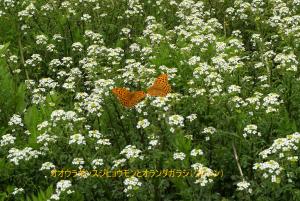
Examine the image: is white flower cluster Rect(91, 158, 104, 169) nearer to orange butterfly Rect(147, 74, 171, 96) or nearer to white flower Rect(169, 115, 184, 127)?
white flower Rect(169, 115, 184, 127)

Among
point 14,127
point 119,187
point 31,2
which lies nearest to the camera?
point 119,187

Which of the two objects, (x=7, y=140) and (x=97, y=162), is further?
(x=7, y=140)

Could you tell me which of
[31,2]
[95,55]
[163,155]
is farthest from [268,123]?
[31,2]

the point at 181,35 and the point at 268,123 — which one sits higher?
the point at 181,35

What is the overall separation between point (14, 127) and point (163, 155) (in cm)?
206

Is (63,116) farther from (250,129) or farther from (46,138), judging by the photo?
(250,129)

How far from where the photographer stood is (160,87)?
5555mm

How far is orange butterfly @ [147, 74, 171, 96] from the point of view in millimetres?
5512

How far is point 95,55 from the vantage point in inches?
291

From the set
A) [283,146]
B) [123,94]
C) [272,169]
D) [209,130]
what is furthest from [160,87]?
[272,169]

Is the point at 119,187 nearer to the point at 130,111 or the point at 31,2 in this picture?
the point at 130,111

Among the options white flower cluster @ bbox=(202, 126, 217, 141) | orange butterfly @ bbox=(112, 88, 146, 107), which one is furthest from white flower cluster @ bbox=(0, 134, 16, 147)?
white flower cluster @ bbox=(202, 126, 217, 141)

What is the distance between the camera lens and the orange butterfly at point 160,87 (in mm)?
5512

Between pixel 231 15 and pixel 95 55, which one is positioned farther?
pixel 231 15
